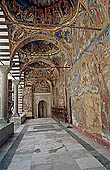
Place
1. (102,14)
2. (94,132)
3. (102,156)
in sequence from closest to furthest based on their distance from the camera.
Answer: (102,156) → (102,14) → (94,132)

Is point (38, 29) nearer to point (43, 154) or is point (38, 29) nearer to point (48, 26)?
point (48, 26)

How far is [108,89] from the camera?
15.8ft

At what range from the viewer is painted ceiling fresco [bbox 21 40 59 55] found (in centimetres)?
1291

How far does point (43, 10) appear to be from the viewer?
8703mm

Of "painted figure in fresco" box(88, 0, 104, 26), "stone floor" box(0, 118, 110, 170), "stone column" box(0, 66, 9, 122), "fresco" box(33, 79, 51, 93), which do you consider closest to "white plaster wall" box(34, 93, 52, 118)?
"fresco" box(33, 79, 51, 93)

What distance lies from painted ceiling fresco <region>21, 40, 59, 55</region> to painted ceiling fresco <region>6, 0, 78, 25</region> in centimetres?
394

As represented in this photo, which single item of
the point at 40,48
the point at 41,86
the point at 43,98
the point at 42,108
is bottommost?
the point at 42,108

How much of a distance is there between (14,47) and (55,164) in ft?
26.1

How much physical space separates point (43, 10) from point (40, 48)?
503 cm

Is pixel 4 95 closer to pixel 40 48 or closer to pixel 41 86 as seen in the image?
pixel 40 48

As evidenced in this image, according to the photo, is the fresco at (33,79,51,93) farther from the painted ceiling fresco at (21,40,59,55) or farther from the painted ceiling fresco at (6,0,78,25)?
the painted ceiling fresco at (6,0,78,25)

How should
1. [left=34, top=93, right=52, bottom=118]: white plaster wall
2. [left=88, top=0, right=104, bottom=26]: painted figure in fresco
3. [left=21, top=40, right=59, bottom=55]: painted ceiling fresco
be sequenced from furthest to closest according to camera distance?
[left=34, top=93, right=52, bottom=118]: white plaster wall < [left=21, top=40, right=59, bottom=55]: painted ceiling fresco < [left=88, top=0, right=104, bottom=26]: painted figure in fresco

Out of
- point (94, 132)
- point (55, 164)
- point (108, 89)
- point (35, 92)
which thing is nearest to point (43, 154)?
point (55, 164)

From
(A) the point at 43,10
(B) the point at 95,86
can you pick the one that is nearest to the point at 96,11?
(B) the point at 95,86
